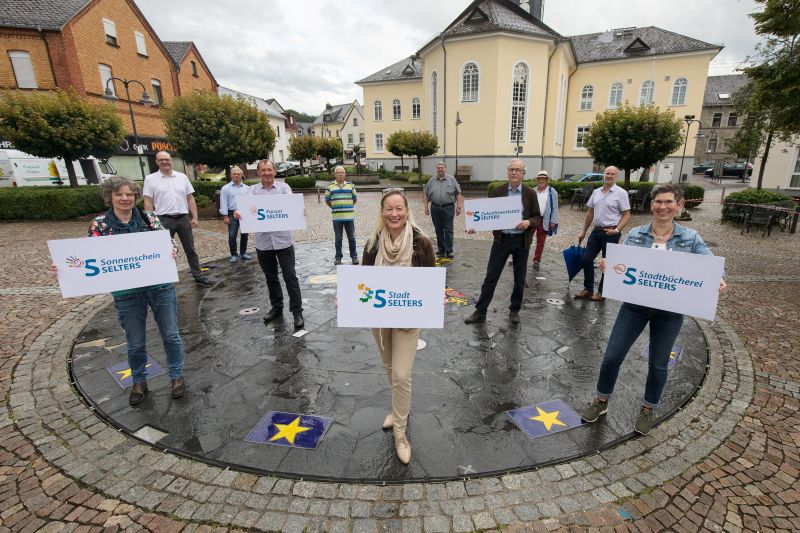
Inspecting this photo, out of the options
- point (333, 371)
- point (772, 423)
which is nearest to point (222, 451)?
point (333, 371)

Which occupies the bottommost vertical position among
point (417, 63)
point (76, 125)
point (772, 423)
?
point (772, 423)

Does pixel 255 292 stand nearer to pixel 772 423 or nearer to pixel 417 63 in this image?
pixel 772 423

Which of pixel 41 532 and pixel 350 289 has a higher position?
pixel 350 289

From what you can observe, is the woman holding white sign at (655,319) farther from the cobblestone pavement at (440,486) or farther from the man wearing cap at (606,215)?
the man wearing cap at (606,215)

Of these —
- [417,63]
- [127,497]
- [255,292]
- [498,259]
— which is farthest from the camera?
[417,63]

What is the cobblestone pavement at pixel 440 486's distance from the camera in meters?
2.42

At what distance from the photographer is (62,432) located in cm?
322

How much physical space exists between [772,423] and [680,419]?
0.79 m

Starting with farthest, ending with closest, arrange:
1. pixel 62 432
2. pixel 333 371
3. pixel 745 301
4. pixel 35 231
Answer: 1. pixel 35 231
2. pixel 745 301
3. pixel 333 371
4. pixel 62 432

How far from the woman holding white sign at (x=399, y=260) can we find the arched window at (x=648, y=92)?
132 feet

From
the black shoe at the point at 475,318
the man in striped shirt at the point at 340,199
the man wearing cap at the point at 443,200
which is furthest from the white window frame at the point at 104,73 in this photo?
the black shoe at the point at 475,318

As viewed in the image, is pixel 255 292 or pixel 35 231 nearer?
pixel 255 292

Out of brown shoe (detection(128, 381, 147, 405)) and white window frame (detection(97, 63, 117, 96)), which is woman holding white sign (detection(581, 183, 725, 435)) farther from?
white window frame (detection(97, 63, 117, 96))

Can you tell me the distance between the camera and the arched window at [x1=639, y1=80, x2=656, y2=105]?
3359 centimetres
